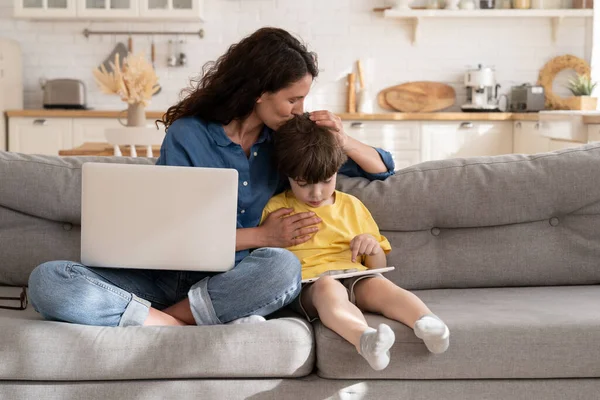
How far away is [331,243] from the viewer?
2.25 m

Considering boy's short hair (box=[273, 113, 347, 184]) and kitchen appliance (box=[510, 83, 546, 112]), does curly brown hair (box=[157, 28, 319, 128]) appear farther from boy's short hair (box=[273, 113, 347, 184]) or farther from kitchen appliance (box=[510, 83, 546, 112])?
kitchen appliance (box=[510, 83, 546, 112])

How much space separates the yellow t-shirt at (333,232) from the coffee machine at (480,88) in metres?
3.70

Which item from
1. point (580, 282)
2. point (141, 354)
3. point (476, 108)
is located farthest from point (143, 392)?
point (476, 108)

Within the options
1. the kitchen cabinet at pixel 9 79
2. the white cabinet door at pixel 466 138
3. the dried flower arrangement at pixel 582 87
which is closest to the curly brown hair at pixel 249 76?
the white cabinet door at pixel 466 138

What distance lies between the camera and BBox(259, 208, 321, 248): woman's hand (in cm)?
219

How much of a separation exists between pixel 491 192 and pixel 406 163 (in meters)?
3.30

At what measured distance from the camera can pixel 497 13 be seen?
230 inches

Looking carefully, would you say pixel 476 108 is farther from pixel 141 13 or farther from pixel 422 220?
pixel 422 220

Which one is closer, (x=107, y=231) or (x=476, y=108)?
(x=107, y=231)

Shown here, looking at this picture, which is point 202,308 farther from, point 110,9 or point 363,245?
point 110,9

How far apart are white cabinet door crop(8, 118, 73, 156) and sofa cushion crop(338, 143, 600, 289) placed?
12.5 feet

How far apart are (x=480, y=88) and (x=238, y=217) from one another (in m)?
3.93

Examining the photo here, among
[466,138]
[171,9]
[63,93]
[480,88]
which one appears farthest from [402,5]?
[63,93]

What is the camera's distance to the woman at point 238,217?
6.35 ft
